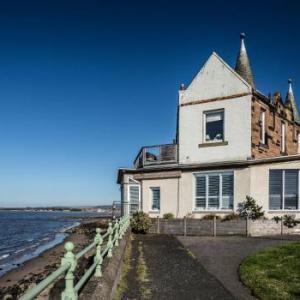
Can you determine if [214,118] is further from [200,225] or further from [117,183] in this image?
[117,183]

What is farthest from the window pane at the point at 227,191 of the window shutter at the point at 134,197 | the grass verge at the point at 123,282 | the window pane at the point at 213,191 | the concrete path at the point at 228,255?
the grass verge at the point at 123,282

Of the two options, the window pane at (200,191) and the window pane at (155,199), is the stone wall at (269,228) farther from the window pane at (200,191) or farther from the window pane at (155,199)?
the window pane at (155,199)

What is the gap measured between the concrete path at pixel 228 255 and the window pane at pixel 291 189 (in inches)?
113

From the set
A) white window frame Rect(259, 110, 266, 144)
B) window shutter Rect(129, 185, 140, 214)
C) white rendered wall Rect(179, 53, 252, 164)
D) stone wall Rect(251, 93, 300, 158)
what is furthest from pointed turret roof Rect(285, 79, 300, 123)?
window shutter Rect(129, 185, 140, 214)

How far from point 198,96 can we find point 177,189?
599 centimetres

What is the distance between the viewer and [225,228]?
19.8m

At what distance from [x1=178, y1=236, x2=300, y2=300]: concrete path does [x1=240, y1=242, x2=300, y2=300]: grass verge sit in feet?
0.78

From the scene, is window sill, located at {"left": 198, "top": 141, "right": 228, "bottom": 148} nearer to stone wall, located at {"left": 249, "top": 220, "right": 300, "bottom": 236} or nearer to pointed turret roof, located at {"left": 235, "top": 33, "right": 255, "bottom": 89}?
pointed turret roof, located at {"left": 235, "top": 33, "right": 255, "bottom": 89}

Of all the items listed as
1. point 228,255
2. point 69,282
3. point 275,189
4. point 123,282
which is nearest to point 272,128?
point 275,189

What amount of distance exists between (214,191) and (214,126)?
409 cm

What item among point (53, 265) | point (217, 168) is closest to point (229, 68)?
point (217, 168)

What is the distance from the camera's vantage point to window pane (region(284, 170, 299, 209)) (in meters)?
20.4

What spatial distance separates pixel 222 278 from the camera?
30.5ft

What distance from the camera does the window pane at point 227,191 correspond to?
2223cm
